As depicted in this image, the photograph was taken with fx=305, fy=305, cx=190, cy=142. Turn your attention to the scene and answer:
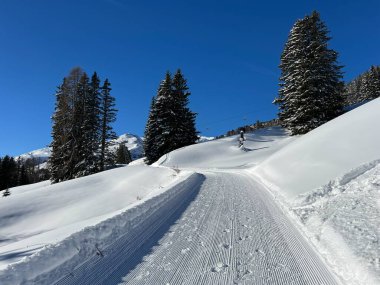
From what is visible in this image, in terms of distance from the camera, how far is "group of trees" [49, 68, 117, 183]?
32312 millimetres

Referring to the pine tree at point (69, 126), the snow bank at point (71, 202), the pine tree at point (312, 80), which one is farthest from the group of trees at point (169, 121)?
the snow bank at point (71, 202)

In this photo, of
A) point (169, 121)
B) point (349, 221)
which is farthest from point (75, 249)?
point (169, 121)

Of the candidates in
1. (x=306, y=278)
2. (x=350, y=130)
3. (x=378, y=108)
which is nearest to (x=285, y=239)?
(x=306, y=278)

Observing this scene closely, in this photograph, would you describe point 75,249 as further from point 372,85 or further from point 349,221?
point 372,85

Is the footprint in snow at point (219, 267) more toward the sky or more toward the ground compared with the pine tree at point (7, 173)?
more toward the ground

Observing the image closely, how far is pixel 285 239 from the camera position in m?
5.45

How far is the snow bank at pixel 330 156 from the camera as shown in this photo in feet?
30.7

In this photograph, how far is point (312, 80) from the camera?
28031 millimetres

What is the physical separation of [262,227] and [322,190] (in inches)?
105

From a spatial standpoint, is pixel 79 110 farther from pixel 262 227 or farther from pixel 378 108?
pixel 262 227

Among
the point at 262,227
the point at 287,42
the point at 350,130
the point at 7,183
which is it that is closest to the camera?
the point at 262,227

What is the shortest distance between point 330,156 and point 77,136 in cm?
2839

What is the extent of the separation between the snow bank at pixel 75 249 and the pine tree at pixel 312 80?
23.9 m

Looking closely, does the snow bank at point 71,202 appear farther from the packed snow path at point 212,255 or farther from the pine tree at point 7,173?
the pine tree at point 7,173
